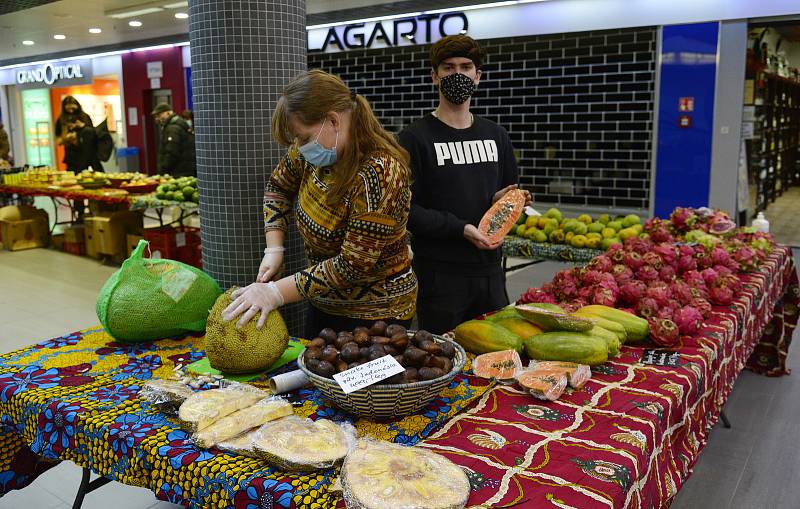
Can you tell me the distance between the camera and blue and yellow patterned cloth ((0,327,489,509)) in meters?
1.34

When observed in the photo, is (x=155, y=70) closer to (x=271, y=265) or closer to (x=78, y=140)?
(x=78, y=140)

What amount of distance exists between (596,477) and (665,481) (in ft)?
1.75

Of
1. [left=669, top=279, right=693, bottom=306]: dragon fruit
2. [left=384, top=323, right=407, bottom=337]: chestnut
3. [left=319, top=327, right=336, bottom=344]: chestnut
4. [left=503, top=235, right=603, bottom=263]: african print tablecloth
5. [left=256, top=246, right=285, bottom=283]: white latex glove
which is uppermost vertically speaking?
[left=256, top=246, right=285, bottom=283]: white latex glove

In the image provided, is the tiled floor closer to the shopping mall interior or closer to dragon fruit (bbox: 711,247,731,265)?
the shopping mall interior

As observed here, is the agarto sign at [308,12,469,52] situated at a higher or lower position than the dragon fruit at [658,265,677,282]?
higher

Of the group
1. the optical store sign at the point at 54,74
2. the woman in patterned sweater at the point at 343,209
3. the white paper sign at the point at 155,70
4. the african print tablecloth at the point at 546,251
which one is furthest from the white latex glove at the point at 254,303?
the optical store sign at the point at 54,74

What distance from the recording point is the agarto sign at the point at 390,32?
9.09 m

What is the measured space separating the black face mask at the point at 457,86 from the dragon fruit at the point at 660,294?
101cm

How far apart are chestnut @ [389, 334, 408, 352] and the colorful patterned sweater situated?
30cm

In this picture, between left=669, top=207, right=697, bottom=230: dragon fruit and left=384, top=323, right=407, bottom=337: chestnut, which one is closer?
left=384, top=323, right=407, bottom=337: chestnut

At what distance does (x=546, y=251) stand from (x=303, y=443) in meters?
3.35

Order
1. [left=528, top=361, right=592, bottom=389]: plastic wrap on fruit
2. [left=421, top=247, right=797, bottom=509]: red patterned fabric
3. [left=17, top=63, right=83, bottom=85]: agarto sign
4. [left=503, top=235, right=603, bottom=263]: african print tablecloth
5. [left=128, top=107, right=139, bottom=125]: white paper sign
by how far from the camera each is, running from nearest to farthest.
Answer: [left=421, top=247, right=797, bottom=509]: red patterned fabric < [left=528, top=361, right=592, bottom=389]: plastic wrap on fruit < [left=503, top=235, right=603, bottom=263]: african print tablecloth < [left=128, top=107, right=139, bottom=125]: white paper sign < [left=17, top=63, right=83, bottom=85]: agarto sign

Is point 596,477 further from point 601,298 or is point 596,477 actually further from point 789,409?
point 789,409

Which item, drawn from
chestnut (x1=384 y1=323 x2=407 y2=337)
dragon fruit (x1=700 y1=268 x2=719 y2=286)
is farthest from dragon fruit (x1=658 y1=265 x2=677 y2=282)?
chestnut (x1=384 y1=323 x2=407 y2=337)
